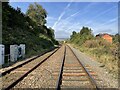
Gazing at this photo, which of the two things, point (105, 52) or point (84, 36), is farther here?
point (84, 36)

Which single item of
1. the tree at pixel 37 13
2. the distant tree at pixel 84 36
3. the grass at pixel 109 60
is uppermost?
the tree at pixel 37 13

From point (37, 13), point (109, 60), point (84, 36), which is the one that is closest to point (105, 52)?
point (109, 60)

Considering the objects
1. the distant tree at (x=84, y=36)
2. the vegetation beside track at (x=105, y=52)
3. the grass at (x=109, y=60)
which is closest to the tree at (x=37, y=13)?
the distant tree at (x=84, y=36)

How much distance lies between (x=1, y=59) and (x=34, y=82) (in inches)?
228

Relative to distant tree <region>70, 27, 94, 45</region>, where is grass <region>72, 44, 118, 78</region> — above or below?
below

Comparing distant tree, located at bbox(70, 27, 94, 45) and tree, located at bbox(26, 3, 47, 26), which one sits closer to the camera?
distant tree, located at bbox(70, 27, 94, 45)

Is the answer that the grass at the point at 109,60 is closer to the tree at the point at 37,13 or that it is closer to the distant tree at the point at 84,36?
the distant tree at the point at 84,36

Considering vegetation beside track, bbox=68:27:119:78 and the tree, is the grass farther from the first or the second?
the tree

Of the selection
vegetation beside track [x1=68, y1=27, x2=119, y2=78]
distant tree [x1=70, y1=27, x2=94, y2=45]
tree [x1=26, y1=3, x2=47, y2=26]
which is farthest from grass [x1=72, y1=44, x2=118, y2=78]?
tree [x1=26, y1=3, x2=47, y2=26]

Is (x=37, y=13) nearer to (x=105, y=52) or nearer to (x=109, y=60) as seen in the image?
(x=105, y=52)

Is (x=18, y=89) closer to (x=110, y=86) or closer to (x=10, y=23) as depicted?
(x=110, y=86)

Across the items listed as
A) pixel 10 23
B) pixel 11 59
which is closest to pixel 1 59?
pixel 11 59

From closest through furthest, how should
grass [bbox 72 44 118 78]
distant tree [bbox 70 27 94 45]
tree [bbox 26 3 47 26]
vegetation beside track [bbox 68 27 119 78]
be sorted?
grass [bbox 72 44 118 78] → vegetation beside track [bbox 68 27 119 78] → distant tree [bbox 70 27 94 45] → tree [bbox 26 3 47 26]

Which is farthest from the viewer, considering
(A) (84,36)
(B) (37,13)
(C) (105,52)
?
(B) (37,13)
